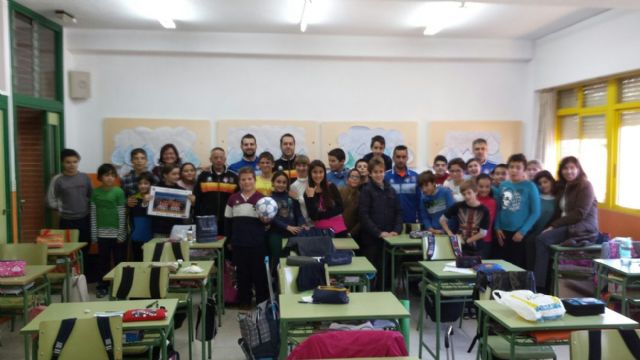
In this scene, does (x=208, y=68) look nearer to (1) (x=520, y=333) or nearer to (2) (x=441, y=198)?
(2) (x=441, y=198)

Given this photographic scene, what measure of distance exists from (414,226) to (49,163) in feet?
15.7

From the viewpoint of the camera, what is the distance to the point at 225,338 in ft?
15.8

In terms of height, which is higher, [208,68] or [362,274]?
[208,68]

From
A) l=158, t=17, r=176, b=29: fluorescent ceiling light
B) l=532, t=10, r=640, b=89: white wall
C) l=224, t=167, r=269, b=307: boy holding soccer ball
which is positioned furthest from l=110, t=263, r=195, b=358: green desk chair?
l=532, t=10, r=640, b=89: white wall

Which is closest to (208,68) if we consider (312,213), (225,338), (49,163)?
(49,163)

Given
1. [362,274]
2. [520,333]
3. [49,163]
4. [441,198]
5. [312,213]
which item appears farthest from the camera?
[49,163]

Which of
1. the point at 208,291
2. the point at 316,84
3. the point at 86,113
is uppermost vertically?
the point at 316,84

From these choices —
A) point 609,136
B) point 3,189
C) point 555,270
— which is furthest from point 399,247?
point 3,189

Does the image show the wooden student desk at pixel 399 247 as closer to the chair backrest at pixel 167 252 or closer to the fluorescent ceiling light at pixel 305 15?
the chair backrest at pixel 167 252

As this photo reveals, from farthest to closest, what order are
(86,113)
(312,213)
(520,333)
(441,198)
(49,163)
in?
(86,113)
(49,163)
(441,198)
(312,213)
(520,333)

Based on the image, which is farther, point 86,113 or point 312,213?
point 86,113

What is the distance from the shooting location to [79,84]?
7305 mm

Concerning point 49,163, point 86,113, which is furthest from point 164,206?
point 86,113

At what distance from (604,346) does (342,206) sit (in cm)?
333
